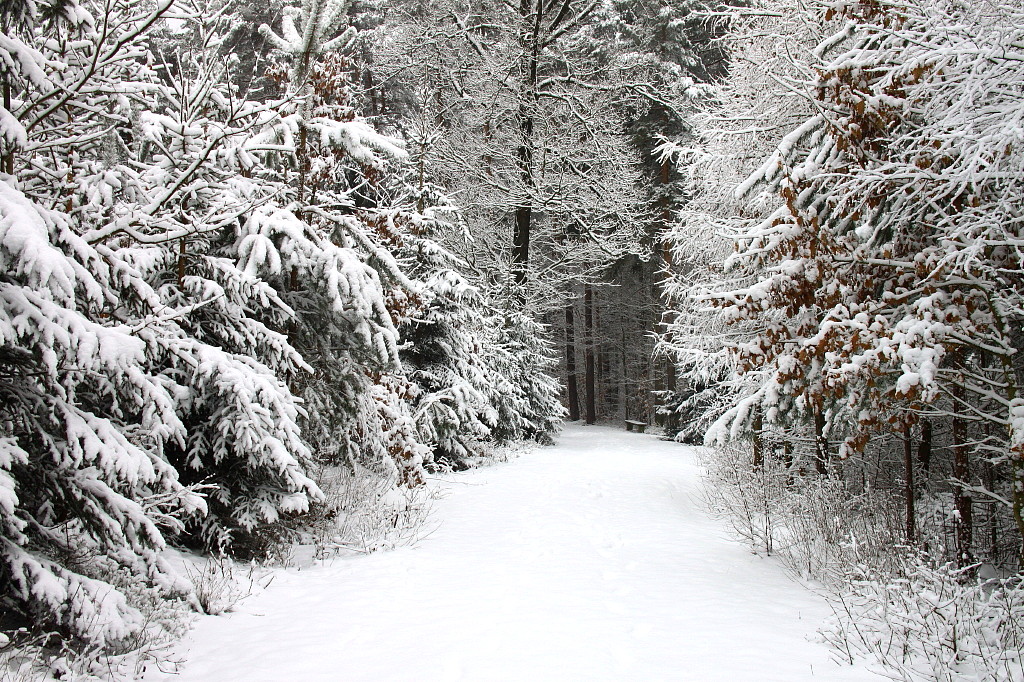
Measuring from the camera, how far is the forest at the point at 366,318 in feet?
11.4

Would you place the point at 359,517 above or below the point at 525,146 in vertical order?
below

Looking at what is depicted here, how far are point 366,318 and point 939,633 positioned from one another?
566 centimetres

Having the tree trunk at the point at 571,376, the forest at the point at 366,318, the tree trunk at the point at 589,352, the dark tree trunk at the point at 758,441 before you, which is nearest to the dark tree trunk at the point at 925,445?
the forest at the point at 366,318

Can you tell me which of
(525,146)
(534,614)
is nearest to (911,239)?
(534,614)

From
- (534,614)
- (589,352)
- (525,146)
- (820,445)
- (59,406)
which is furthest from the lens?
(589,352)

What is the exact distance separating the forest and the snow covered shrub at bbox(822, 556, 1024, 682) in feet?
0.09

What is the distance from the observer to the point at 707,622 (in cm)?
448

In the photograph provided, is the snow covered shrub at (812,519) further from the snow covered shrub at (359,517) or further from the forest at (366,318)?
the snow covered shrub at (359,517)

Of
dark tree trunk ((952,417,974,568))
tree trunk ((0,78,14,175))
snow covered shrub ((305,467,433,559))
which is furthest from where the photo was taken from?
snow covered shrub ((305,467,433,559))

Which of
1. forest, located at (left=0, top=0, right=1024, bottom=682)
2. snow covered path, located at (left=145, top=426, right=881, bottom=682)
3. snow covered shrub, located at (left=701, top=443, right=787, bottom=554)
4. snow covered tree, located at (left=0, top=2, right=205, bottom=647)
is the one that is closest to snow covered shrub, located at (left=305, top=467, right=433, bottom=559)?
forest, located at (left=0, top=0, right=1024, bottom=682)

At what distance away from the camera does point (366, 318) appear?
671cm

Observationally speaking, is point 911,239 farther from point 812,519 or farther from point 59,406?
point 59,406

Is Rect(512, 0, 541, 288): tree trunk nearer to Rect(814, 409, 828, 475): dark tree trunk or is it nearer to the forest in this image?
the forest

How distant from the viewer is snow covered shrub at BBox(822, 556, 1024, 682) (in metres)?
3.44
